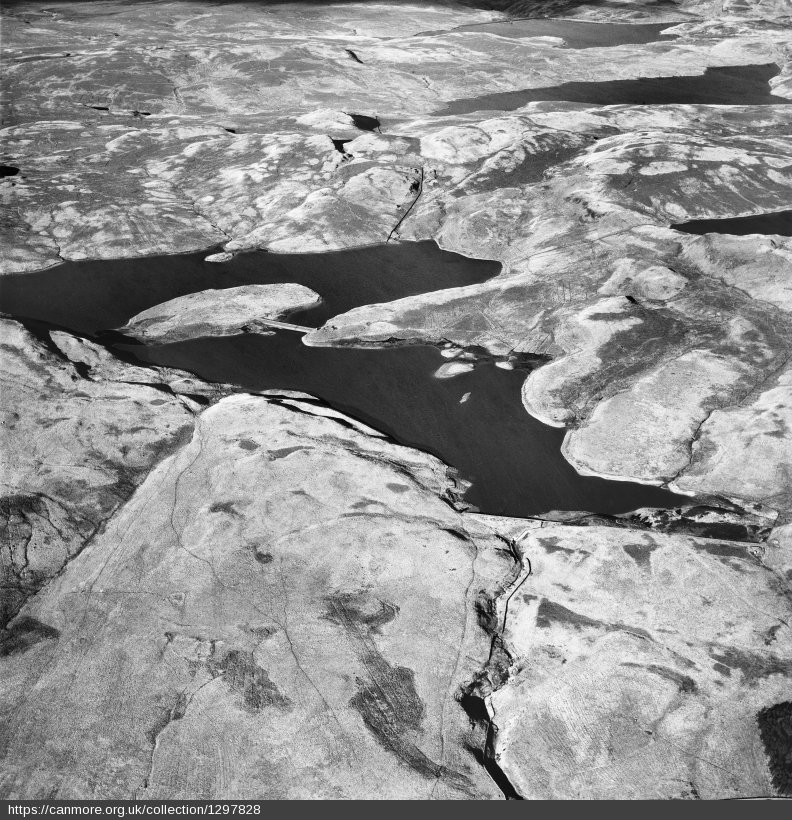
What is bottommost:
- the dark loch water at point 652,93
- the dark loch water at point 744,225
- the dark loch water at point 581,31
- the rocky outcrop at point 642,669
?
the rocky outcrop at point 642,669

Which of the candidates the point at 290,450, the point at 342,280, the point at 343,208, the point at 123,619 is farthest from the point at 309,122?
the point at 123,619

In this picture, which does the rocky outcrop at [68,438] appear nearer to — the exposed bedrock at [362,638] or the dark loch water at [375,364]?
the exposed bedrock at [362,638]

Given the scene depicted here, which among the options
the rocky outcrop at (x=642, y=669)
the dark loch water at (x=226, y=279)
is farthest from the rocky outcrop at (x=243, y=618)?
the dark loch water at (x=226, y=279)

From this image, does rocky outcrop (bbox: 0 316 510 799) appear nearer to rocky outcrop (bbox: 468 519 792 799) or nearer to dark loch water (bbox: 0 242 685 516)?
rocky outcrop (bbox: 468 519 792 799)

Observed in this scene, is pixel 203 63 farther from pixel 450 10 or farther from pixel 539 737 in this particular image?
pixel 539 737

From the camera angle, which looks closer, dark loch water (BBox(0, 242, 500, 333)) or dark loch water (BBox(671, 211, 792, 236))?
dark loch water (BBox(0, 242, 500, 333))

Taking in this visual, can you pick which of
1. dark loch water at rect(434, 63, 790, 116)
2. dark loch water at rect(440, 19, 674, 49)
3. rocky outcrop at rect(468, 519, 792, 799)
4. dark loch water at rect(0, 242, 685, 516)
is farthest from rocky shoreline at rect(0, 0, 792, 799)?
dark loch water at rect(440, 19, 674, 49)

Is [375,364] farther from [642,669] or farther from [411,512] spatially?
[642,669]
